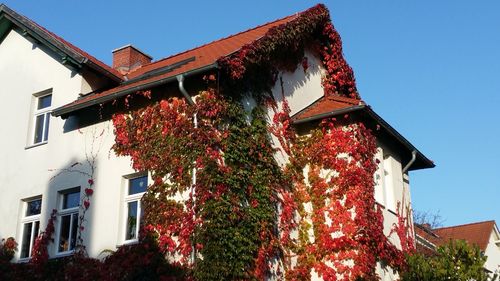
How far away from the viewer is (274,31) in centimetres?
1579

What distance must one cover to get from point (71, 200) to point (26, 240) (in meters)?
1.66

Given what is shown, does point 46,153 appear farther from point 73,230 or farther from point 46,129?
point 73,230

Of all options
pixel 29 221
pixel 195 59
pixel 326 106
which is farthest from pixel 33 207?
pixel 326 106

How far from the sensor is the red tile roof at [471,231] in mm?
41562

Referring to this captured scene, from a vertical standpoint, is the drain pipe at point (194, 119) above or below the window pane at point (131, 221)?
above

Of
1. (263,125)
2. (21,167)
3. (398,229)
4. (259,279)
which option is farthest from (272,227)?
(21,167)

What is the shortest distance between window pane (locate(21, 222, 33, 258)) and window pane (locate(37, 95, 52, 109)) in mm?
3283

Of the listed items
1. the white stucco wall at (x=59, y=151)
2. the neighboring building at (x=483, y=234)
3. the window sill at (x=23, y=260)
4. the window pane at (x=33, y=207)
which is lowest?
the window sill at (x=23, y=260)

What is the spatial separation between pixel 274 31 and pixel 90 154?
17.7 ft

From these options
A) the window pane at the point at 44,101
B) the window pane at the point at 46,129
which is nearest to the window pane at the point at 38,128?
the window pane at the point at 46,129

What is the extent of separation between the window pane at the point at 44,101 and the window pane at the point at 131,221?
15.0 feet

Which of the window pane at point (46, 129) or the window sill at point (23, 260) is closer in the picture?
the window sill at point (23, 260)

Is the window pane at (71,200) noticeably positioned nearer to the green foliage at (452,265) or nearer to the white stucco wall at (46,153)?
the white stucco wall at (46,153)

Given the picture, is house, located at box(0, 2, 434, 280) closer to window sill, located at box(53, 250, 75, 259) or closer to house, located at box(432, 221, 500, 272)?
window sill, located at box(53, 250, 75, 259)
